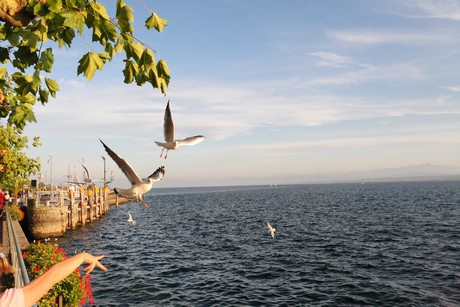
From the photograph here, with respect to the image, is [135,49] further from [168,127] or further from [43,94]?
[43,94]

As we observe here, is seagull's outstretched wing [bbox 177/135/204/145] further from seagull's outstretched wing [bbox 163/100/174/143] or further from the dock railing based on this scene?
the dock railing

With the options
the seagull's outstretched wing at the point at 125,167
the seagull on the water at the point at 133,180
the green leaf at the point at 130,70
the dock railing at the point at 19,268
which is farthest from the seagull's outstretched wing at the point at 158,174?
the dock railing at the point at 19,268

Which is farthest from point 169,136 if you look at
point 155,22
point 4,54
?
point 4,54

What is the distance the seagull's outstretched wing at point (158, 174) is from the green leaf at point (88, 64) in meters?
1.16

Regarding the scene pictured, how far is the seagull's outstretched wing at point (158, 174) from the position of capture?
3.62 m

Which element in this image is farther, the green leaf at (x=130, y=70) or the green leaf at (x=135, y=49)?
the green leaf at (x=130, y=70)

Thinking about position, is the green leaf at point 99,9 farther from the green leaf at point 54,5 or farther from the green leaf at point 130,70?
the green leaf at point 130,70

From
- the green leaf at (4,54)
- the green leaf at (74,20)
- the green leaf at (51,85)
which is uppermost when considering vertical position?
the green leaf at (4,54)

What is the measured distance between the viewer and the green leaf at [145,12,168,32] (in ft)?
10.6

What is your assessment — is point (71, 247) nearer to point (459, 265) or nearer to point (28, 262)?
point (28, 262)

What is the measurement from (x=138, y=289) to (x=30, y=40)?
19507 mm

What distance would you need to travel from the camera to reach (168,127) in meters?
3.50

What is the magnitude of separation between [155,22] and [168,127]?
979 millimetres

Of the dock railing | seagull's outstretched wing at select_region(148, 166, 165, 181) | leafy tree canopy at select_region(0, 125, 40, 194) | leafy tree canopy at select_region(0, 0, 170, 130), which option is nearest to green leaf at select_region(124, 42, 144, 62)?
leafy tree canopy at select_region(0, 0, 170, 130)
